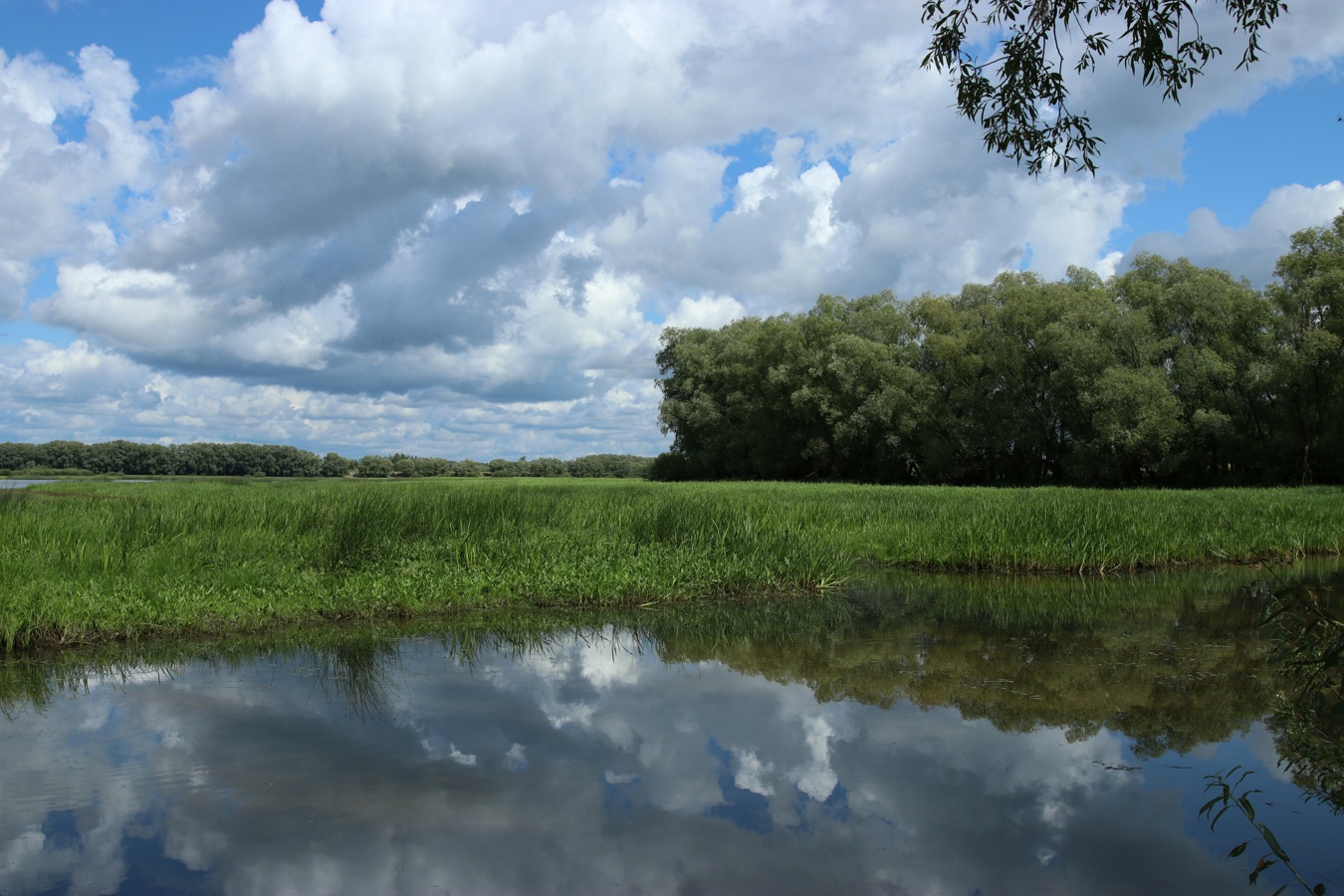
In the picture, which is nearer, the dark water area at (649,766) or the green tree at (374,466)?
the dark water area at (649,766)

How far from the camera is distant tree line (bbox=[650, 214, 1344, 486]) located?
127 feet

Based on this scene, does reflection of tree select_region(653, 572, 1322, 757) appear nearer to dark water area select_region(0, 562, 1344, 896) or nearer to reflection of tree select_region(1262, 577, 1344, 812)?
dark water area select_region(0, 562, 1344, 896)

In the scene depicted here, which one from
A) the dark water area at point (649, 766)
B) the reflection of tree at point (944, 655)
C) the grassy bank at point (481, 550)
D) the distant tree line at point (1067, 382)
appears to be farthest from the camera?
the distant tree line at point (1067, 382)

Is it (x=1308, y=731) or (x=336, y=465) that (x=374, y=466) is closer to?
(x=336, y=465)

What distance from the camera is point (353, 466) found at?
6638cm

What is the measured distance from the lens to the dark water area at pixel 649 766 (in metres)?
4.25

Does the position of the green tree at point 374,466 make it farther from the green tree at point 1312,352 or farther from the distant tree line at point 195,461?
the green tree at point 1312,352

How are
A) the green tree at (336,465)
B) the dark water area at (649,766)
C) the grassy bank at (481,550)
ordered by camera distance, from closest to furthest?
Result: the dark water area at (649,766)
the grassy bank at (481,550)
the green tree at (336,465)

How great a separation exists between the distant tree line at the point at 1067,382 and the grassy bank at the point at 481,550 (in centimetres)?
2176

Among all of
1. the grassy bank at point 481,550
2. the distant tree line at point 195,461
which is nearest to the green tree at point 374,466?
the distant tree line at point 195,461

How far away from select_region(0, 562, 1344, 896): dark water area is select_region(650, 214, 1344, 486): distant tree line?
35309 mm

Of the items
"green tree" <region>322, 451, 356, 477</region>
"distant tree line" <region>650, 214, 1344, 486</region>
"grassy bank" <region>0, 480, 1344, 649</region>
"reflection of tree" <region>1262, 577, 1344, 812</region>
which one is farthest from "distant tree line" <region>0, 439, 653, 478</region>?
"reflection of tree" <region>1262, 577, 1344, 812</region>

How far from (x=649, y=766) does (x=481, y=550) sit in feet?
25.4

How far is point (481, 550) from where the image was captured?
505 inches
